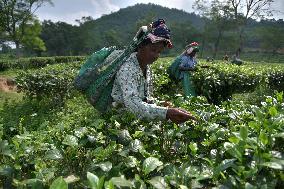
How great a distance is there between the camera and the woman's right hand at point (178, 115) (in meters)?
2.80

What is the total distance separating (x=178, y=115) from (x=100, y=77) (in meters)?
1.43

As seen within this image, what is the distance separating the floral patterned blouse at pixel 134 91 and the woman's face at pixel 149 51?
8 centimetres

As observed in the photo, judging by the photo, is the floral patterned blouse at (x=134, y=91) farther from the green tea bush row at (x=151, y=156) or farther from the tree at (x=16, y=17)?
the tree at (x=16, y=17)

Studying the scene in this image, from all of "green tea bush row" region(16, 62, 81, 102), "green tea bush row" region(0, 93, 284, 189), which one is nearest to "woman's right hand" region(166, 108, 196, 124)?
"green tea bush row" region(0, 93, 284, 189)

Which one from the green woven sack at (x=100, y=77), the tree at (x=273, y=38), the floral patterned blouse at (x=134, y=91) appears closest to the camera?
the floral patterned blouse at (x=134, y=91)

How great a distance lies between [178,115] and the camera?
112 inches

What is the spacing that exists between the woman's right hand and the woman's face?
115 centimetres

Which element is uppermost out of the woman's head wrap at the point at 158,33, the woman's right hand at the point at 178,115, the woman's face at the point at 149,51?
the woman's head wrap at the point at 158,33

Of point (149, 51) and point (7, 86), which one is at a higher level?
point (149, 51)

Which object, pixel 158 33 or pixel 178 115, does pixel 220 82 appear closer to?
pixel 158 33

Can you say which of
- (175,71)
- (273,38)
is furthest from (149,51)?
(273,38)

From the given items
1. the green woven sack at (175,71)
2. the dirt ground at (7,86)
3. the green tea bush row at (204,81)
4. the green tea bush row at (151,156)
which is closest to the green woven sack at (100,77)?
the green tea bush row at (151,156)

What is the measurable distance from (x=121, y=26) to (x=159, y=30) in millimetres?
140093

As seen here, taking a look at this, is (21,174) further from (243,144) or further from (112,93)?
(112,93)
